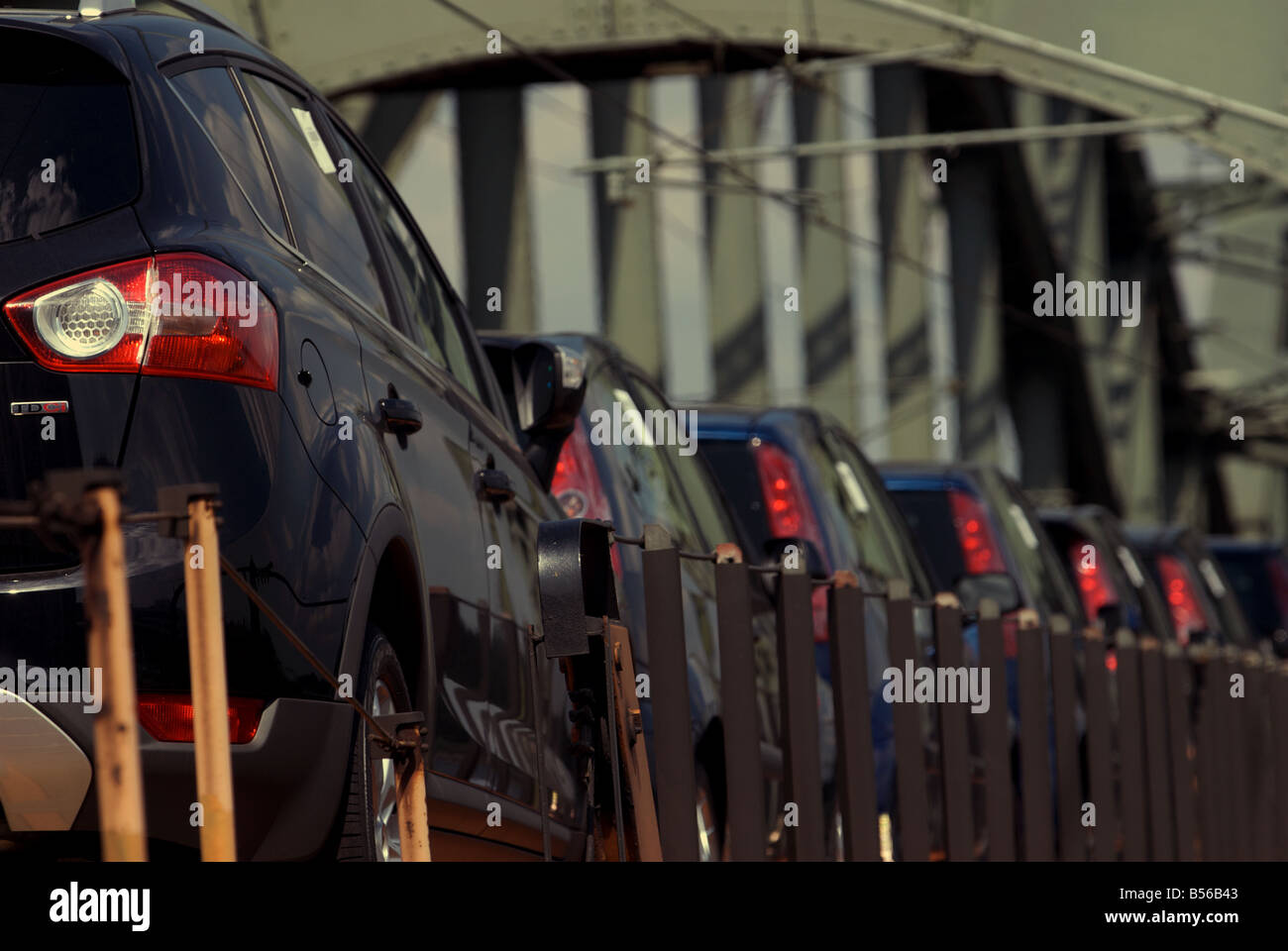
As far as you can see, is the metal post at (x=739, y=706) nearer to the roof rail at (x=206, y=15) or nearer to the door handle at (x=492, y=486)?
the door handle at (x=492, y=486)

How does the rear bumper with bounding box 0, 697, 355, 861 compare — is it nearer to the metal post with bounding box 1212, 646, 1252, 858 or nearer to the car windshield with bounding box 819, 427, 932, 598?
the car windshield with bounding box 819, 427, 932, 598

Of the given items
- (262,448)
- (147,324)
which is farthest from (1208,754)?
(147,324)

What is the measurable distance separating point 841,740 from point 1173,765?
4.89 m

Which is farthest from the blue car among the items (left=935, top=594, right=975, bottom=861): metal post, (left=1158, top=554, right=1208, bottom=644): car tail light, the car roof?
(left=1158, top=554, right=1208, bottom=644): car tail light

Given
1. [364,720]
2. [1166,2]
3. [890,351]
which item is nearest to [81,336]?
[364,720]

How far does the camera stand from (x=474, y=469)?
491cm

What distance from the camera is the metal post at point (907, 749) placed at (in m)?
6.88

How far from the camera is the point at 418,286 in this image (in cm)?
529

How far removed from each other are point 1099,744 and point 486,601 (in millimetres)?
5235

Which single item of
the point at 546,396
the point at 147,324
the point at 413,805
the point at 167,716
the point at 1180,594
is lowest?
the point at 413,805

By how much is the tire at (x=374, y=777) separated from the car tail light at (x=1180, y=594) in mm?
13538

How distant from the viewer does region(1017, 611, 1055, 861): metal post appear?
328 inches

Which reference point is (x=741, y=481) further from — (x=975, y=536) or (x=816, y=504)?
(x=975, y=536)
